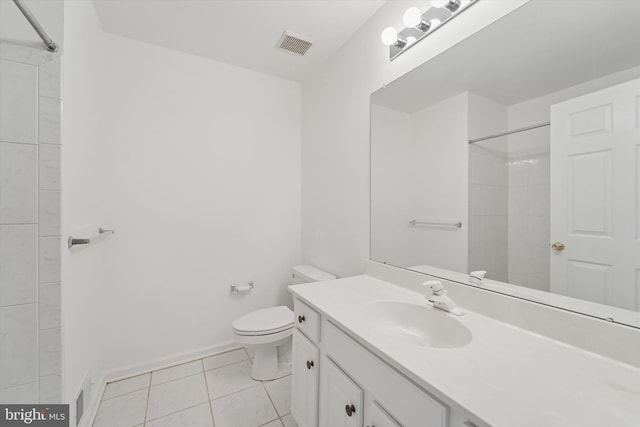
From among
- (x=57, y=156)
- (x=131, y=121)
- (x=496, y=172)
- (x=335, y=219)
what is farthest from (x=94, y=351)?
(x=496, y=172)

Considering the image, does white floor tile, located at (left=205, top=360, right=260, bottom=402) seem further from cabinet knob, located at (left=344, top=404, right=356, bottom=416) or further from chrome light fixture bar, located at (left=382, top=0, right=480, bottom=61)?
chrome light fixture bar, located at (left=382, top=0, right=480, bottom=61)

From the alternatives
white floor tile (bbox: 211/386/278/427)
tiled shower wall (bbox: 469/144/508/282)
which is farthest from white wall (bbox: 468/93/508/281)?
white floor tile (bbox: 211/386/278/427)

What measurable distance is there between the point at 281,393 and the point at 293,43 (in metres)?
2.40

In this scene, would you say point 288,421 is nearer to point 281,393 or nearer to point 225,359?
point 281,393

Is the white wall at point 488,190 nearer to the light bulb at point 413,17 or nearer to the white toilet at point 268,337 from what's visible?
the light bulb at point 413,17

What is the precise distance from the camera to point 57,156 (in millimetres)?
1079

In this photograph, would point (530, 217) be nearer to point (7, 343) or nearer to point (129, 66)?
point (7, 343)

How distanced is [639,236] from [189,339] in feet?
8.18

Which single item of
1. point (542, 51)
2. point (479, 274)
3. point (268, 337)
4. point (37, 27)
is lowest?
point (268, 337)

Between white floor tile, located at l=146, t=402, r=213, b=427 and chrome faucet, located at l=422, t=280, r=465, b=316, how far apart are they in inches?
54.2

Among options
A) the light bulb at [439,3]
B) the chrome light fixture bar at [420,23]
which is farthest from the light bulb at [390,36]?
the light bulb at [439,3]

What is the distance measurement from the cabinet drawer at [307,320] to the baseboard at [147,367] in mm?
1229

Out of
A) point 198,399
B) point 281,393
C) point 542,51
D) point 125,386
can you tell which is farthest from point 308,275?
point 542,51

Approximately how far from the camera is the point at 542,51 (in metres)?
0.90
